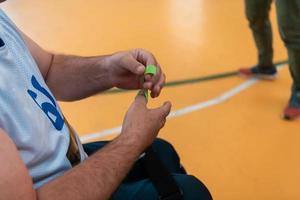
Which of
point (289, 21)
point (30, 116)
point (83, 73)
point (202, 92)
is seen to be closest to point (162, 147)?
point (83, 73)

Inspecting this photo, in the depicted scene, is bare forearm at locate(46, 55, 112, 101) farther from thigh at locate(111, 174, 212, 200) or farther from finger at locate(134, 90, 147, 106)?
thigh at locate(111, 174, 212, 200)

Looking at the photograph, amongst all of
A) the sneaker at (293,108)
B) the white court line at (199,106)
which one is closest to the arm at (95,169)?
the white court line at (199,106)

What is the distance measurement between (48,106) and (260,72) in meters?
1.58

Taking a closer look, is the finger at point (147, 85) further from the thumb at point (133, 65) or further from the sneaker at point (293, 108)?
the sneaker at point (293, 108)

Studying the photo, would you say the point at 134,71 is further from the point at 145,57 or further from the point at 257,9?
the point at 257,9

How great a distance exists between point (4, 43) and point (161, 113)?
36 cm

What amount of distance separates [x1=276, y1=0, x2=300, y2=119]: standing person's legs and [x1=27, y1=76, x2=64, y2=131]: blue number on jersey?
1191mm

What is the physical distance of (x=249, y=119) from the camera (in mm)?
1897

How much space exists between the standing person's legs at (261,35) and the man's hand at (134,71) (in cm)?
112

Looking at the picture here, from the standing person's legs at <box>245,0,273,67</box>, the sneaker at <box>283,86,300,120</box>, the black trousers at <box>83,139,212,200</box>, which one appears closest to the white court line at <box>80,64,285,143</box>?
the standing person's legs at <box>245,0,273,67</box>

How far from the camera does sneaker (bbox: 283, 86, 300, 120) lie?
186cm

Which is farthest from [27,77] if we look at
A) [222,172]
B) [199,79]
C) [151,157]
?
[199,79]

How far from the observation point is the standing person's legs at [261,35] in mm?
1988

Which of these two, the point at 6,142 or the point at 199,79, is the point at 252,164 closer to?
the point at 199,79
